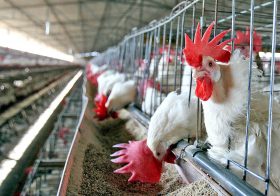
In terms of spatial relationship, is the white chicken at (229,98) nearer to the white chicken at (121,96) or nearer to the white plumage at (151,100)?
the white plumage at (151,100)

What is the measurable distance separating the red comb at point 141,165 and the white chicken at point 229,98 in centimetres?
36

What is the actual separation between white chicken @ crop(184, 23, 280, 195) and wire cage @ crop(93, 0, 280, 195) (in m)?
0.01

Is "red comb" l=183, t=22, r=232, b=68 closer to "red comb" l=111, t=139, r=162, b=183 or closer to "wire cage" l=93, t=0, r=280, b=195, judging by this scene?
"wire cage" l=93, t=0, r=280, b=195

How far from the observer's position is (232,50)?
101cm

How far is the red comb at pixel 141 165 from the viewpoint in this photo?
4.20ft

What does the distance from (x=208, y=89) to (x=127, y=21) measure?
1066cm

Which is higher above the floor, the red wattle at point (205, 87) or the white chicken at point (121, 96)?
the red wattle at point (205, 87)

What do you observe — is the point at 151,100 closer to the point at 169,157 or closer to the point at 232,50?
the point at 169,157

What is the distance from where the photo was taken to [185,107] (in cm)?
134

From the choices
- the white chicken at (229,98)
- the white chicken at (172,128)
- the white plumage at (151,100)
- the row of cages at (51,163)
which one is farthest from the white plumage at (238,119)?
the white plumage at (151,100)

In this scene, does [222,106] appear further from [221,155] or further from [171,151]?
[171,151]

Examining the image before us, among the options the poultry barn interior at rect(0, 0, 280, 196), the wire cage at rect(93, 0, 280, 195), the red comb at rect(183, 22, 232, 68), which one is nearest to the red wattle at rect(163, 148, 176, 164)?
the poultry barn interior at rect(0, 0, 280, 196)

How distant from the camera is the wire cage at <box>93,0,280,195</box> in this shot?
87cm

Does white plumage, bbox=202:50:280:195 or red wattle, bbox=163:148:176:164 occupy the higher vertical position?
white plumage, bbox=202:50:280:195
